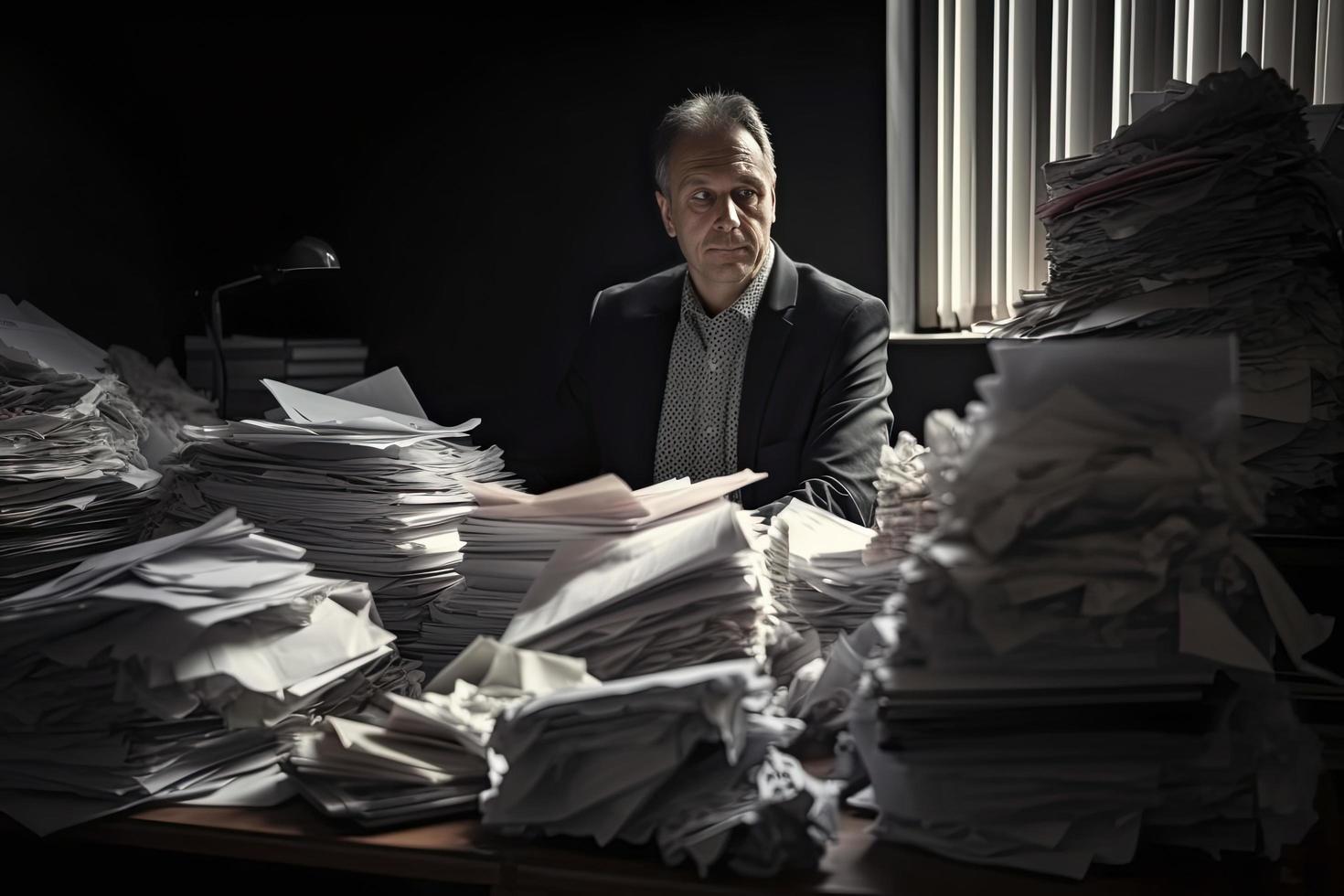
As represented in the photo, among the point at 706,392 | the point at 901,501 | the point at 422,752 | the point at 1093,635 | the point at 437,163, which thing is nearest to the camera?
the point at 1093,635

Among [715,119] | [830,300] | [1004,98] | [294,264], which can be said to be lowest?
[830,300]

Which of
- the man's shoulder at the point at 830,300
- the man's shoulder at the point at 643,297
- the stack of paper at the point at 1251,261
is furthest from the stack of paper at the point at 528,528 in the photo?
the man's shoulder at the point at 643,297

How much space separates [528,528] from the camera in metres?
1.23

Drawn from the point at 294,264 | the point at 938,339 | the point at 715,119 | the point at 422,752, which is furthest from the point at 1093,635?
the point at 294,264

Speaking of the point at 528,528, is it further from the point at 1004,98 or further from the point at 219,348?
the point at 1004,98

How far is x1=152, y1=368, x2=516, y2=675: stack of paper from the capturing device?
143 centimetres

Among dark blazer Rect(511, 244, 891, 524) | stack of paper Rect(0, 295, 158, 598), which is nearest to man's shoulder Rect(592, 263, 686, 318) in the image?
dark blazer Rect(511, 244, 891, 524)

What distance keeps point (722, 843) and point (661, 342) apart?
5.73ft

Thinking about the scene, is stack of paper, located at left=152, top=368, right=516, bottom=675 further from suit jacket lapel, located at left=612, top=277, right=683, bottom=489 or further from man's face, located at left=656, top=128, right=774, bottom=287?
man's face, located at left=656, top=128, right=774, bottom=287

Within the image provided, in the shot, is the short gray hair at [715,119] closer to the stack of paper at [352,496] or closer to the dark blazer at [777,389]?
the dark blazer at [777,389]

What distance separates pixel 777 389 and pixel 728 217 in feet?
1.31

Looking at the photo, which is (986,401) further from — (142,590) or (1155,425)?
(142,590)

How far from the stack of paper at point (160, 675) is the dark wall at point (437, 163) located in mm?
2413

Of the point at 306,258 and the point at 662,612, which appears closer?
the point at 662,612
